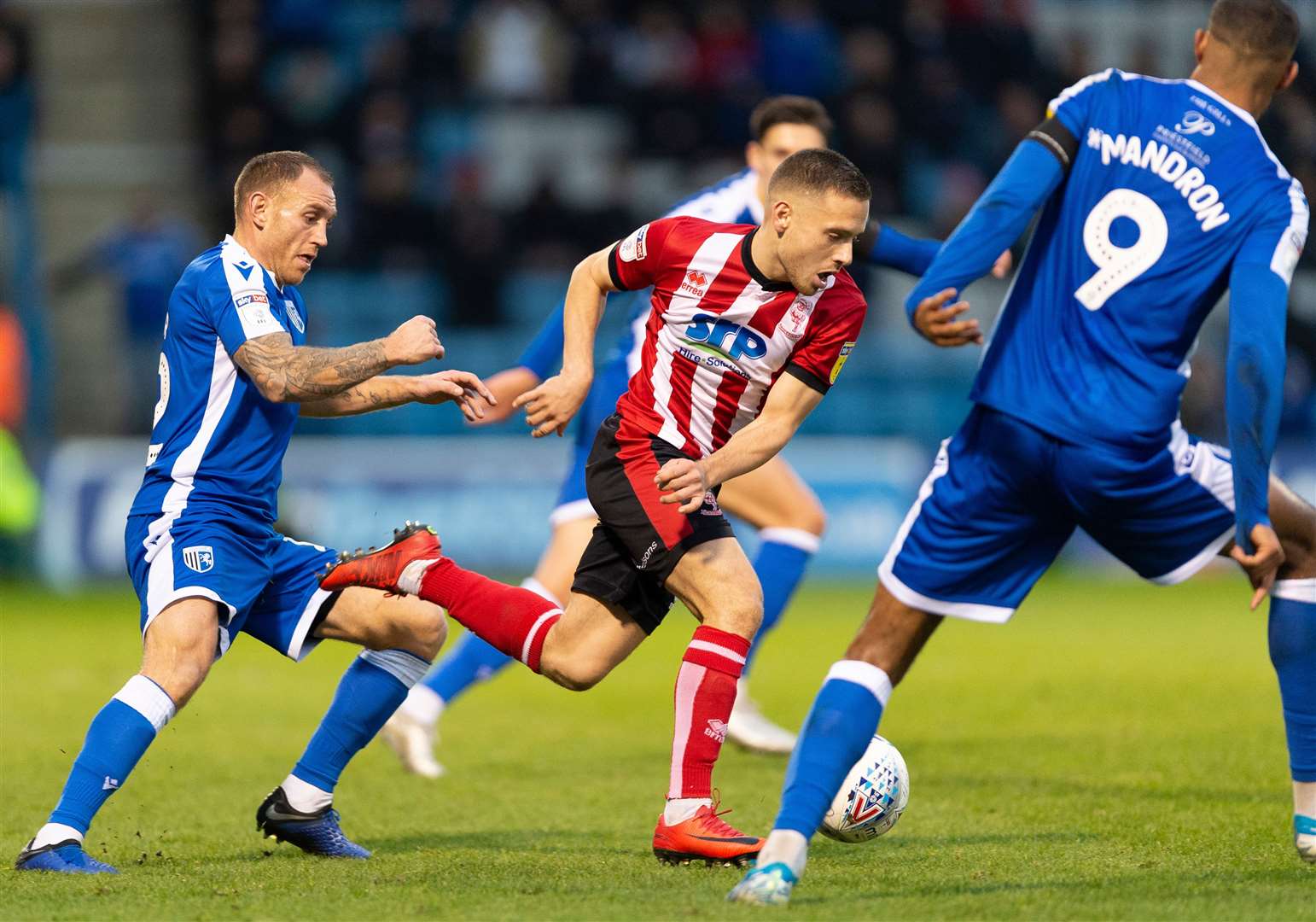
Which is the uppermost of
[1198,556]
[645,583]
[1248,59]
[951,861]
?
[1248,59]

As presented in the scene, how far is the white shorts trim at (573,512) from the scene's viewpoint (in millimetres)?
7238

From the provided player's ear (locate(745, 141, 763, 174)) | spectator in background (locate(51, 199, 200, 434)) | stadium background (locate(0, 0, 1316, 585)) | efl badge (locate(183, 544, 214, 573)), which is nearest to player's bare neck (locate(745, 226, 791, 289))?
efl badge (locate(183, 544, 214, 573))

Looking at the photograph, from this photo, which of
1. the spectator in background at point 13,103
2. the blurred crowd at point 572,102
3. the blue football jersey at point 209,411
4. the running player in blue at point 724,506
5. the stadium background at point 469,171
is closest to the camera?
the blue football jersey at point 209,411

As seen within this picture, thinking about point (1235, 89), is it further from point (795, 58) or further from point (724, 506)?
point (795, 58)

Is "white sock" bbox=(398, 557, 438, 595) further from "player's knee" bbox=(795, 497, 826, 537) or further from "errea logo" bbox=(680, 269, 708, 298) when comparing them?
"player's knee" bbox=(795, 497, 826, 537)

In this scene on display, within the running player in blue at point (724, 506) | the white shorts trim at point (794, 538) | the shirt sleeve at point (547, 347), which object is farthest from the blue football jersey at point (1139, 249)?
the white shorts trim at point (794, 538)

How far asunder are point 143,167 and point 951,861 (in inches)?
588

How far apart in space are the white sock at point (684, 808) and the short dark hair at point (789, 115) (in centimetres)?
355

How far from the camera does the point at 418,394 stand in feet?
16.4

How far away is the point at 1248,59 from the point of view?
4734 mm

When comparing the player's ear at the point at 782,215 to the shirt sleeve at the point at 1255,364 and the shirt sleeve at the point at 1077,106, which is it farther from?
the shirt sleeve at the point at 1255,364

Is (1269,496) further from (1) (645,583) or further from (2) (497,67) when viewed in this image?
(2) (497,67)

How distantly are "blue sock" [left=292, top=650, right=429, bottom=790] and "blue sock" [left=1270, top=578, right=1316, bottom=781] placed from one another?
→ 98.2 inches

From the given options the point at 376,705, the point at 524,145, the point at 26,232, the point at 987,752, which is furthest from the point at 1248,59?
the point at 524,145
